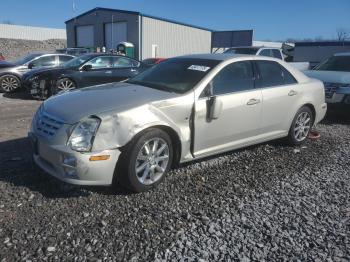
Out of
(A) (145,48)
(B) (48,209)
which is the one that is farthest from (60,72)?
(A) (145,48)

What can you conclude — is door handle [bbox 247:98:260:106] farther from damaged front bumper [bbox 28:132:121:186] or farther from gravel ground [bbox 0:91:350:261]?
damaged front bumper [bbox 28:132:121:186]

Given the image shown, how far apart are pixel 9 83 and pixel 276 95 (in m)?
9.65

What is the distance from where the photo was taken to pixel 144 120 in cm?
396

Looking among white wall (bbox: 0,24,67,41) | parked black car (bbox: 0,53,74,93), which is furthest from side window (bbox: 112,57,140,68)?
white wall (bbox: 0,24,67,41)

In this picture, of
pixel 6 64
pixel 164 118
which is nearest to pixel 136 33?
pixel 6 64

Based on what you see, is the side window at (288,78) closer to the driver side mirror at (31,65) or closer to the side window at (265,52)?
the side window at (265,52)

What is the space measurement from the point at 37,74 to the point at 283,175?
8.24 meters

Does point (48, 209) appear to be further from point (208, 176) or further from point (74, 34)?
point (74, 34)

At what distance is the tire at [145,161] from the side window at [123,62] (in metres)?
7.75

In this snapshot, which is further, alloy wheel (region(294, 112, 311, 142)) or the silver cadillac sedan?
alloy wheel (region(294, 112, 311, 142))

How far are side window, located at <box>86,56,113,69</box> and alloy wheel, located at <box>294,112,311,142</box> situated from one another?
6.85 meters

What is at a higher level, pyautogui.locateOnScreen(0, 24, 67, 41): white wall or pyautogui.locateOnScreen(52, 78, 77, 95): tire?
pyautogui.locateOnScreen(0, 24, 67, 41): white wall

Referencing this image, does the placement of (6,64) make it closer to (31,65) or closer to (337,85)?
(31,65)

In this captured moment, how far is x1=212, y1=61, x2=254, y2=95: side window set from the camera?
4.78 m
